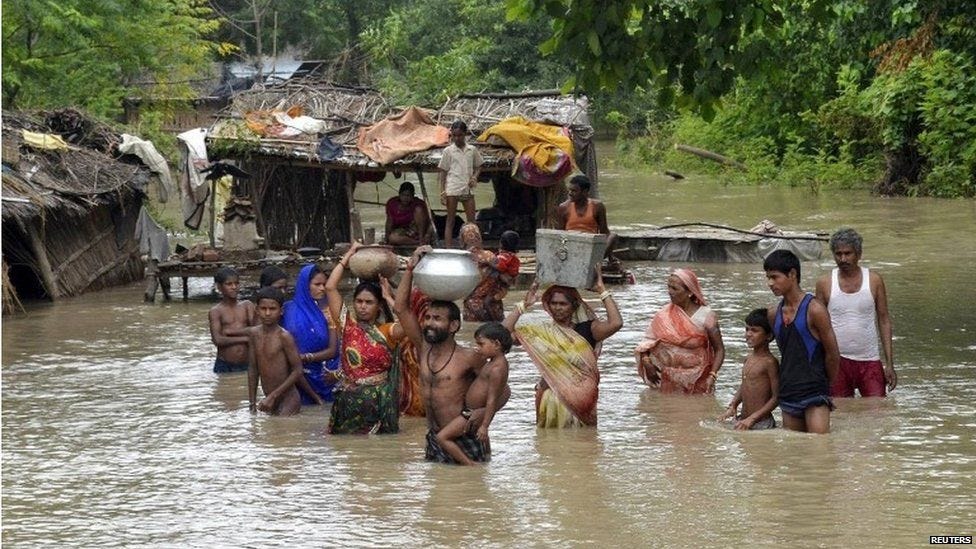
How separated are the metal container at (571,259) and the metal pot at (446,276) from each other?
117 cm

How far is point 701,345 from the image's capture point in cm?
1008

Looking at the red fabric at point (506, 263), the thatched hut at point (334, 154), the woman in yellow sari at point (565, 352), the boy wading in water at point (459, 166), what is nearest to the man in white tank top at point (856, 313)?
the woman in yellow sari at point (565, 352)

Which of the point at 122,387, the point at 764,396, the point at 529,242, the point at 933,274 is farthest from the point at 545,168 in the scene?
the point at 764,396

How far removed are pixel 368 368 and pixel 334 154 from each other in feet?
28.1

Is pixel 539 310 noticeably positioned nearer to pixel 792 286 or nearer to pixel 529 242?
pixel 529 242

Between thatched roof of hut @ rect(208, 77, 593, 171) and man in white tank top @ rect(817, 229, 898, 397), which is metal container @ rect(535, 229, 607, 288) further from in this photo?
thatched roof of hut @ rect(208, 77, 593, 171)

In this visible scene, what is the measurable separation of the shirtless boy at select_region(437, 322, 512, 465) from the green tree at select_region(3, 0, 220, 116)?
15.4 metres

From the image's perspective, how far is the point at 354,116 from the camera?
18.5 metres

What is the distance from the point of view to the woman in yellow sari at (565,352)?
8.87 meters

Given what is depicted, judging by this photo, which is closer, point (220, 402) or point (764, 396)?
point (764, 396)

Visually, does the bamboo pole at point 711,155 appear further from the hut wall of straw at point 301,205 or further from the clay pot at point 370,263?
the clay pot at point 370,263

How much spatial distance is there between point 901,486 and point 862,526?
0.90m

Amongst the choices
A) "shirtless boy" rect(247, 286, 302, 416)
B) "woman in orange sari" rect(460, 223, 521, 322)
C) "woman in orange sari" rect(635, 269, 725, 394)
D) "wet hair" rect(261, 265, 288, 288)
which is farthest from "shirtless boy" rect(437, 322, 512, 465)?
"woman in orange sari" rect(460, 223, 521, 322)

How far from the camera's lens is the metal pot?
26.7 feet
